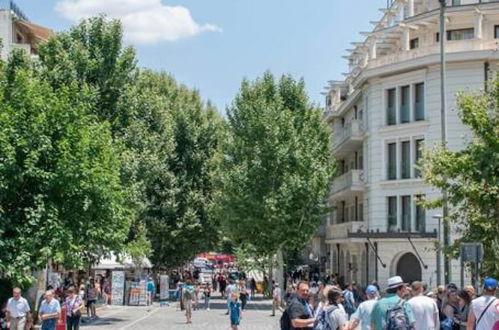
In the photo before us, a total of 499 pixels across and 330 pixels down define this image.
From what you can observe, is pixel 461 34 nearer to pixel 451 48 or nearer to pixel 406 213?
pixel 451 48

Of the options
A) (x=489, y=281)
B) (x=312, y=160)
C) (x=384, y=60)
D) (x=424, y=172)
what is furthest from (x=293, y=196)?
(x=489, y=281)

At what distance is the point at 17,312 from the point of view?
20.2 meters

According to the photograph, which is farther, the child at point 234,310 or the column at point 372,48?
the column at point 372,48

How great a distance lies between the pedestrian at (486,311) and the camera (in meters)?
11.3

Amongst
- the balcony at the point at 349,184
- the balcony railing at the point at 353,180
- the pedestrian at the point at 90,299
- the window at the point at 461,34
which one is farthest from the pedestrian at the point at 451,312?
the balcony railing at the point at 353,180

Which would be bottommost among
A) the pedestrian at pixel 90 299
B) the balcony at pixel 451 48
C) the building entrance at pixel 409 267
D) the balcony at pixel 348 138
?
the pedestrian at pixel 90 299

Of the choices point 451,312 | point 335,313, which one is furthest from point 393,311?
point 451,312

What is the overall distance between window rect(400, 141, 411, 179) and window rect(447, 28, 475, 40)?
6.08 m

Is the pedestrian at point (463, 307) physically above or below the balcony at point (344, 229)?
below

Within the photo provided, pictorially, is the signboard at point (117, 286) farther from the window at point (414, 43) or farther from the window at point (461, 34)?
the window at point (461, 34)

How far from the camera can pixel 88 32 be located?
38000mm

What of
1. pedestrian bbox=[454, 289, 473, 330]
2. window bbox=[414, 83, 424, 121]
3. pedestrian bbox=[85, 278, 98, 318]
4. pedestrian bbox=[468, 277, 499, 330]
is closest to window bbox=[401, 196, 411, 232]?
window bbox=[414, 83, 424, 121]

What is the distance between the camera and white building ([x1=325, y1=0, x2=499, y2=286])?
43719 millimetres

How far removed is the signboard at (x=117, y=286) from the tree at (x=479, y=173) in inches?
865
